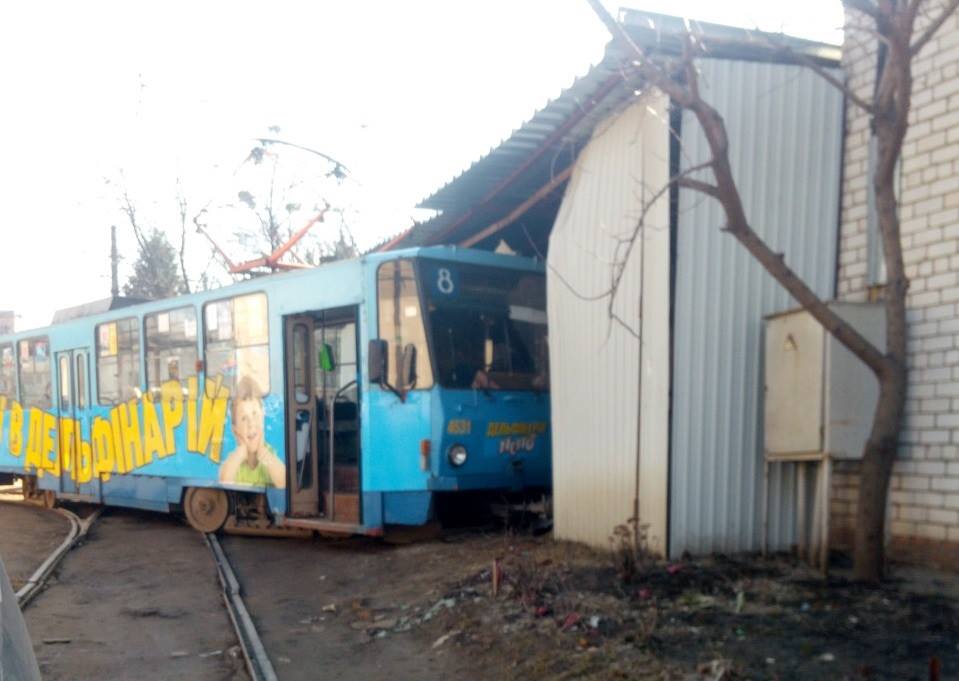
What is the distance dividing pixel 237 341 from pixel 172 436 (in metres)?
2.08

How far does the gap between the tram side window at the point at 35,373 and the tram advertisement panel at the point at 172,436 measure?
0.20 metres

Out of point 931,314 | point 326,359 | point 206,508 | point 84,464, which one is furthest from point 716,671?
point 84,464

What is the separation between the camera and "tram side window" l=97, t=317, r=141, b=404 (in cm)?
1372

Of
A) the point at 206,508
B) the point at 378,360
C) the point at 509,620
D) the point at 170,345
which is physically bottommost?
the point at 206,508

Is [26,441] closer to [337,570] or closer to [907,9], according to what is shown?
[337,570]

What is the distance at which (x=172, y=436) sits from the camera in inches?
508

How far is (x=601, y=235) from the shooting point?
880cm

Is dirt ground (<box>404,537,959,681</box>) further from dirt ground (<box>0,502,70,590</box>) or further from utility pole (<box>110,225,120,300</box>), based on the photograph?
utility pole (<box>110,225,120,300</box>)

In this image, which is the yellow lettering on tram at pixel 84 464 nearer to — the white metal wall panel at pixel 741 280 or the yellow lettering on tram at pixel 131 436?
the yellow lettering on tram at pixel 131 436

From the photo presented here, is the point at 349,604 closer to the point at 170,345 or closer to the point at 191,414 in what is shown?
the point at 191,414

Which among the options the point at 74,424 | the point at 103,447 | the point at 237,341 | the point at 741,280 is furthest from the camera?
the point at 74,424

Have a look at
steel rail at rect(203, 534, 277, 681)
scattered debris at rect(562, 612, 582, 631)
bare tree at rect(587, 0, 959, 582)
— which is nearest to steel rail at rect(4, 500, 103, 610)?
steel rail at rect(203, 534, 277, 681)

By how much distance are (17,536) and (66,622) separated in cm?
588

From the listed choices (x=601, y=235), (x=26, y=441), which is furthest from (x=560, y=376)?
(x=26, y=441)
